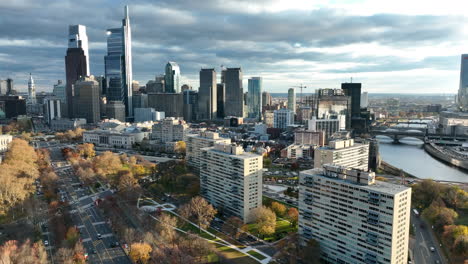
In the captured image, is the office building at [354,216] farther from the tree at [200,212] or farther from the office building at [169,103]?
the office building at [169,103]

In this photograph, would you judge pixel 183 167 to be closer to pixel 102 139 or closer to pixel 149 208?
pixel 149 208

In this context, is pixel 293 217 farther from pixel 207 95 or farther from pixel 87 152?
pixel 207 95

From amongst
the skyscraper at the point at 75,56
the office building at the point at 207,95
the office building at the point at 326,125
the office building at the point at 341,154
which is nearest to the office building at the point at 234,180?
the office building at the point at 341,154

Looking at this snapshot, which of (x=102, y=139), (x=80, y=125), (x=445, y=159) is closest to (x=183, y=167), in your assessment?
(x=102, y=139)

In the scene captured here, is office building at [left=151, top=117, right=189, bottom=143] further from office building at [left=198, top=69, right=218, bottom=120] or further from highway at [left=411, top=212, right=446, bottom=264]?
highway at [left=411, top=212, right=446, bottom=264]

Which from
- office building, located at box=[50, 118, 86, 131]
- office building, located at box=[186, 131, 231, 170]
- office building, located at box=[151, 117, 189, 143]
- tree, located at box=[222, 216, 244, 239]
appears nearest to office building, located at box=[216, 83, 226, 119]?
office building, located at box=[50, 118, 86, 131]

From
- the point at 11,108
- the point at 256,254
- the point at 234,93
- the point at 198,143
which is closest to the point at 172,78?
the point at 234,93
